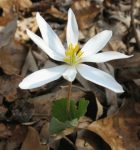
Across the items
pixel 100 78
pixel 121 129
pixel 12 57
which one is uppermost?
pixel 100 78

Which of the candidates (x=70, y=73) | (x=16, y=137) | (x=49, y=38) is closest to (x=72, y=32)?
(x=49, y=38)

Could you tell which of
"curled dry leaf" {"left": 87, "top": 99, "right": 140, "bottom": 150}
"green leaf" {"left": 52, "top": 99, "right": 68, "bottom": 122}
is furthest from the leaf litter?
"green leaf" {"left": 52, "top": 99, "right": 68, "bottom": 122}

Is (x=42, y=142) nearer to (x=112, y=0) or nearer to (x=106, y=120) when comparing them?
(x=106, y=120)

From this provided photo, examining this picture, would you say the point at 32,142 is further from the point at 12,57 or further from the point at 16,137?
the point at 12,57

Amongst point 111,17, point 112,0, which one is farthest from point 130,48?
point 112,0

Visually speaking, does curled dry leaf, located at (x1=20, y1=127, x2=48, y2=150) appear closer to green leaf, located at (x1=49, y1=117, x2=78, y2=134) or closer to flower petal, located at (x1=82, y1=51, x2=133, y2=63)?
green leaf, located at (x1=49, y1=117, x2=78, y2=134)

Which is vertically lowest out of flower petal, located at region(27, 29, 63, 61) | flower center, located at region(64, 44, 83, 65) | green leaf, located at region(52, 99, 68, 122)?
green leaf, located at region(52, 99, 68, 122)
